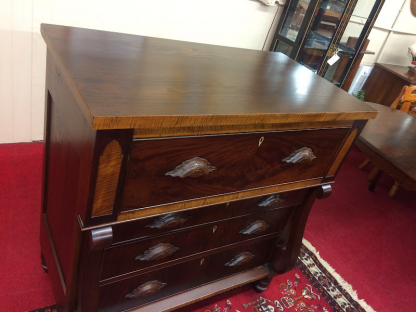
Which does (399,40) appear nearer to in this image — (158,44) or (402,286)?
(402,286)

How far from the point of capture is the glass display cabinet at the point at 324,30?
2477 mm

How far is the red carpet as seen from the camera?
55.7 inches

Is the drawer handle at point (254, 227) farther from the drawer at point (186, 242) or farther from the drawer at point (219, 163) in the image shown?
the drawer at point (219, 163)

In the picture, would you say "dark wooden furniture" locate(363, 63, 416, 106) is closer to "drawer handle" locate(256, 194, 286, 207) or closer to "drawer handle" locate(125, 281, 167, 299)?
"drawer handle" locate(256, 194, 286, 207)

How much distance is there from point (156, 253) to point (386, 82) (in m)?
3.35

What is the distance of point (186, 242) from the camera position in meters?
1.13

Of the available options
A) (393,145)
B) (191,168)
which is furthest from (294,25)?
(191,168)

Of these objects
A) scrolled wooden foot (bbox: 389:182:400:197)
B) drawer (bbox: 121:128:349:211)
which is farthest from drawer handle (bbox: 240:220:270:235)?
scrolled wooden foot (bbox: 389:182:400:197)

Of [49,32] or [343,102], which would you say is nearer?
[49,32]

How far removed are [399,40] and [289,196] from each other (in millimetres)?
3388

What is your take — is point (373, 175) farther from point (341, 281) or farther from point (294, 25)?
point (294, 25)

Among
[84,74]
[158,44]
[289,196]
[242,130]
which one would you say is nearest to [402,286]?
[289,196]

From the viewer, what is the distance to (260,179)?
1.05 m

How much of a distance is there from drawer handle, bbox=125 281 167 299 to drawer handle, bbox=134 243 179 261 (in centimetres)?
15
